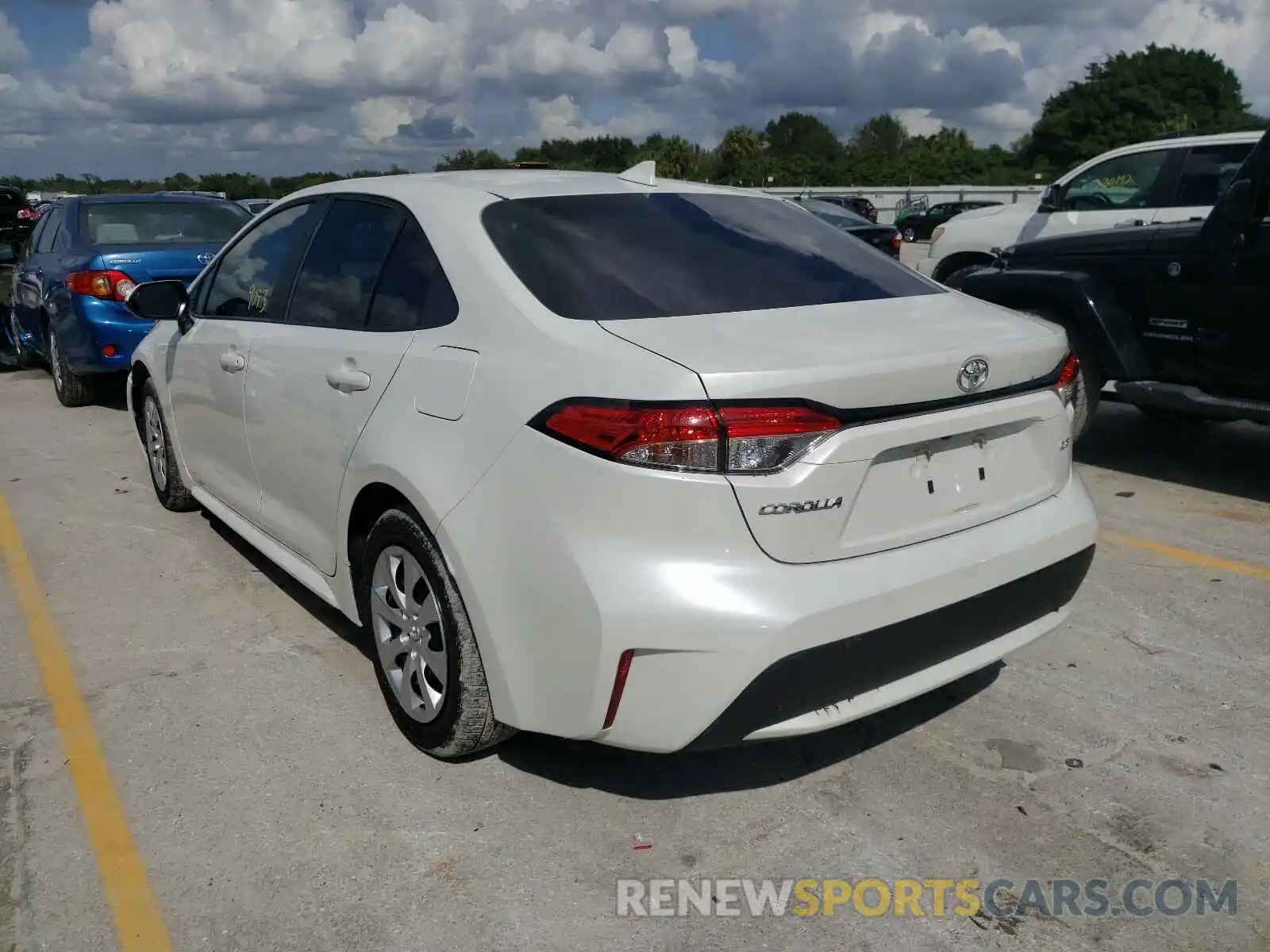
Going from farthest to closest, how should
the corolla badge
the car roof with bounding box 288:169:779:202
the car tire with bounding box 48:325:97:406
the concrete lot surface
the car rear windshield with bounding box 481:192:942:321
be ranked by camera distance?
the car tire with bounding box 48:325:97:406 → the car roof with bounding box 288:169:779:202 → the car rear windshield with bounding box 481:192:942:321 → the corolla badge → the concrete lot surface

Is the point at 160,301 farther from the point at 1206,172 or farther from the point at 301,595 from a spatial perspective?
the point at 1206,172

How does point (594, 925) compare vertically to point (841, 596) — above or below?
below

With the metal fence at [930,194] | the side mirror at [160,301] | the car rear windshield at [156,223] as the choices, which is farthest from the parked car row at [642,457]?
the metal fence at [930,194]

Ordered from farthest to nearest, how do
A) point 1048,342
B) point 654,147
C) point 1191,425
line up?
point 654,147, point 1191,425, point 1048,342

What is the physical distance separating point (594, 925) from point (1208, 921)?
4.57 feet

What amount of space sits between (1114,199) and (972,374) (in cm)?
768

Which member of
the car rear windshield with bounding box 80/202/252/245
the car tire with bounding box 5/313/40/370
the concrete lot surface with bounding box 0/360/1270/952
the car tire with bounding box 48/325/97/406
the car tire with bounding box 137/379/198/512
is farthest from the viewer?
the car tire with bounding box 5/313/40/370

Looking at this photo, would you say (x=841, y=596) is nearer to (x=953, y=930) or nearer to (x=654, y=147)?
(x=953, y=930)

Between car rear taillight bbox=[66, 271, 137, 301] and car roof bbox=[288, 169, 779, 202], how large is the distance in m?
4.71

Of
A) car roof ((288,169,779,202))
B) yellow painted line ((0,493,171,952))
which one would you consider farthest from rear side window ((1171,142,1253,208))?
yellow painted line ((0,493,171,952))

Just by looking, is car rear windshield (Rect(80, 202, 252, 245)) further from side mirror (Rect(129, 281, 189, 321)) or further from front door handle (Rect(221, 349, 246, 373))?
front door handle (Rect(221, 349, 246, 373))

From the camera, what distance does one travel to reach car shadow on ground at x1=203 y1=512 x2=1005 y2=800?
3143 mm

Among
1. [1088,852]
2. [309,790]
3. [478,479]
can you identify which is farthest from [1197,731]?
[309,790]

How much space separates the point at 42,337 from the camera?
9.33 metres
